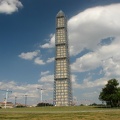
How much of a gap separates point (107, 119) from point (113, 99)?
74645 mm

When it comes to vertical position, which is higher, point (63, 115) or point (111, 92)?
point (111, 92)

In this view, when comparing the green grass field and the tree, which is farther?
the tree

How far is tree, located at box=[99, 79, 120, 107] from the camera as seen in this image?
11589cm

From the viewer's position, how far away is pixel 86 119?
42.8 meters

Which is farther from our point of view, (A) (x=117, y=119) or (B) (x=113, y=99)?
(B) (x=113, y=99)

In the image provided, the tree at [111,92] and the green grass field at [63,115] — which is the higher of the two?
the tree at [111,92]

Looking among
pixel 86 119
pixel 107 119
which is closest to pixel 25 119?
pixel 86 119

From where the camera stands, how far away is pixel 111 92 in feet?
392

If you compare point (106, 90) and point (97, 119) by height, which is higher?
point (106, 90)

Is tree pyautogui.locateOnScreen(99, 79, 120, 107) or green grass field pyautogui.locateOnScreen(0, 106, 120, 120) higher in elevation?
tree pyautogui.locateOnScreen(99, 79, 120, 107)

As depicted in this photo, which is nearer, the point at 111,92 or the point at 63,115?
the point at 63,115

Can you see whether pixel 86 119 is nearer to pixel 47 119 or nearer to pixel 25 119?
pixel 47 119

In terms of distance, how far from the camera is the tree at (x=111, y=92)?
11589 cm

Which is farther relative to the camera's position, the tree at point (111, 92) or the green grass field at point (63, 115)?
the tree at point (111, 92)
